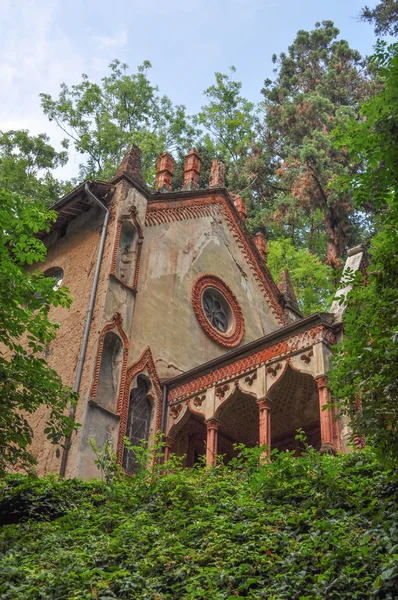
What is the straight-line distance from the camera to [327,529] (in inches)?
305

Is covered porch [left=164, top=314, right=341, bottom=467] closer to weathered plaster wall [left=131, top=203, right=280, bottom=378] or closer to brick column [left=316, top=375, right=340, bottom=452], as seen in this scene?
brick column [left=316, top=375, right=340, bottom=452]

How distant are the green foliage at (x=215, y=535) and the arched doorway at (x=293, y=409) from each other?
4.40 m

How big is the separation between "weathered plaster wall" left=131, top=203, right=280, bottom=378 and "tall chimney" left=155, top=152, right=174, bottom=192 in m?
1.07

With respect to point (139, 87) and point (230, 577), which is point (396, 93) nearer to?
point (230, 577)

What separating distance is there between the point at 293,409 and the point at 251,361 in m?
1.95

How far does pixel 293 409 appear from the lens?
15.7 metres

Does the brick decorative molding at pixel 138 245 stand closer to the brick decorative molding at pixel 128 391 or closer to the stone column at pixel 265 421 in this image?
the brick decorative molding at pixel 128 391

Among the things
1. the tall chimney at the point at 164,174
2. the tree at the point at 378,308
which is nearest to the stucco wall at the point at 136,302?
the tall chimney at the point at 164,174

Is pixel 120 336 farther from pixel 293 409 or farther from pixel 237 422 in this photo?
pixel 293 409

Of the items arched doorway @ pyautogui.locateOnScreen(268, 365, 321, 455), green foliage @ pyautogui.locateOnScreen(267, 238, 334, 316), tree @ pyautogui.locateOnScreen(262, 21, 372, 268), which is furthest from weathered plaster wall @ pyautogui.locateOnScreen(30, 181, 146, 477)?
green foliage @ pyautogui.locateOnScreen(267, 238, 334, 316)

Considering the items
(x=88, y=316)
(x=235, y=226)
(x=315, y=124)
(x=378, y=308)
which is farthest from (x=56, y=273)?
(x=315, y=124)

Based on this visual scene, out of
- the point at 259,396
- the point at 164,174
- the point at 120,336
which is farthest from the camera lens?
the point at 164,174

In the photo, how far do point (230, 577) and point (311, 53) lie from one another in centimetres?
3747

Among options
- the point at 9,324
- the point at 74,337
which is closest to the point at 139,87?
the point at 74,337
